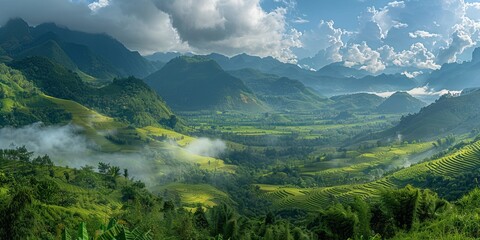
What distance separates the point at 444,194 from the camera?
301 ft

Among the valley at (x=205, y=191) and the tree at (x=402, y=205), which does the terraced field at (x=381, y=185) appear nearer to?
the valley at (x=205, y=191)

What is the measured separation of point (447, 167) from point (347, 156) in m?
72.7

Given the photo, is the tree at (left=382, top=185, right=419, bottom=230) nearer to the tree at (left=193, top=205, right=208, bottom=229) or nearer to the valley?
the valley

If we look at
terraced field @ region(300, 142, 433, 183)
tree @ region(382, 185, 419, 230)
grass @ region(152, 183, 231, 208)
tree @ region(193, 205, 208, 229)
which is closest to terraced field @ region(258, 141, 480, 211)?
grass @ region(152, 183, 231, 208)

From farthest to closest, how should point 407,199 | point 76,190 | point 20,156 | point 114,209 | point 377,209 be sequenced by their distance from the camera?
point 20,156, point 76,190, point 114,209, point 377,209, point 407,199

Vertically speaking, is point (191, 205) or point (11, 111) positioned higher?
point (11, 111)

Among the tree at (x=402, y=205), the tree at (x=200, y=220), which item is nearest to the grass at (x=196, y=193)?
the tree at (x=200, y=220)

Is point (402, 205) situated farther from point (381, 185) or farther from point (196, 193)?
point (196, 193)

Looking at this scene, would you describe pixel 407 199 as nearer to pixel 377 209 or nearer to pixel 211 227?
pixel 377 209

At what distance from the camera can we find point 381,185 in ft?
384

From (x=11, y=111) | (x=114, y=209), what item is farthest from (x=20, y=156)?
(x=11, y=111)

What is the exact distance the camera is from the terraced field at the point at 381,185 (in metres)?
113

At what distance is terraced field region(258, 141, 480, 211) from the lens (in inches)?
4432

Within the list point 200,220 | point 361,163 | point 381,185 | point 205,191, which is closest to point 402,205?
point 200,220
